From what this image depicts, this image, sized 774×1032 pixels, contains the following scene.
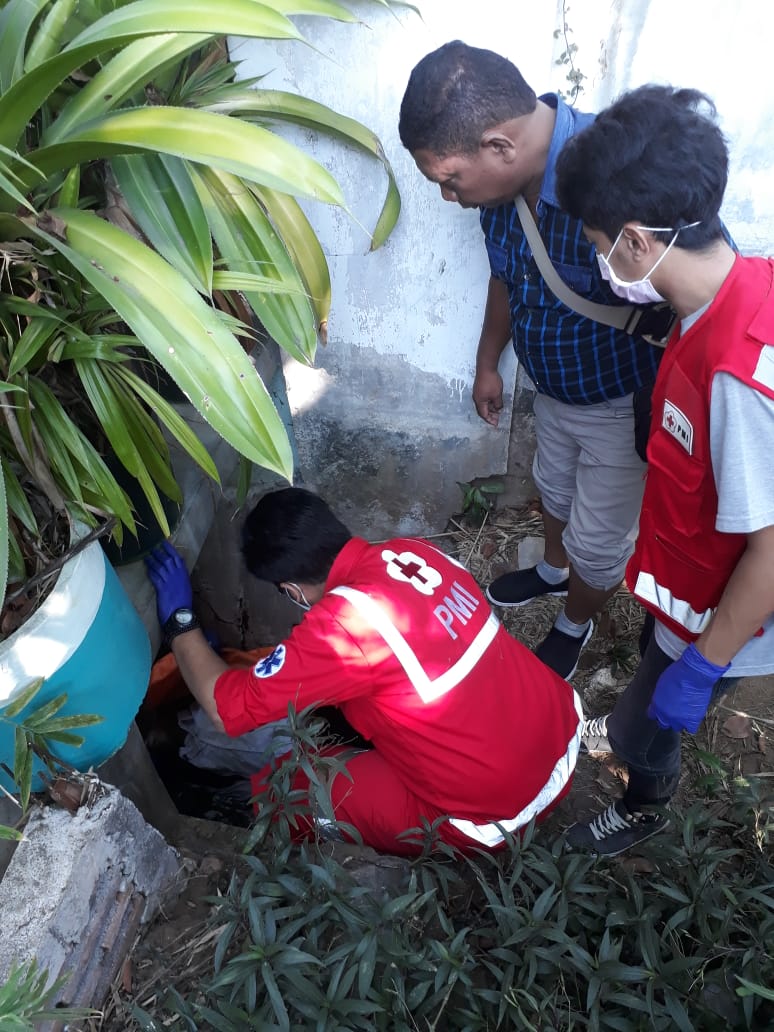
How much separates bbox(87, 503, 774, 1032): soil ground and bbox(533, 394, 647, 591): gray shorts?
399 mm

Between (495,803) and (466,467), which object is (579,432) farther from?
(495,803)

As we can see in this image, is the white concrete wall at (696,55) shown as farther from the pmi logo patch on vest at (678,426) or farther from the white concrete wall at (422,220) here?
the pmi logo patch on vest at (678,426)

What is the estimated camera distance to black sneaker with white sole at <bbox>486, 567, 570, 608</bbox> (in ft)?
8.94

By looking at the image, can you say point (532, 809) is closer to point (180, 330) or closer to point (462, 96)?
point (180, 330)

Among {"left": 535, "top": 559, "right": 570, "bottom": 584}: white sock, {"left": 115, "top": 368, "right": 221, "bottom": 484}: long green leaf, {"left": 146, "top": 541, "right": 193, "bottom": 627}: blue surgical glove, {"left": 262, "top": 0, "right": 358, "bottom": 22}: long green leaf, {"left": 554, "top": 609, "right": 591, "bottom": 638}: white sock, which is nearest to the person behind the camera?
{"left": 262, "top": 0, "right": 358, "bottom": 22}: long green leaf

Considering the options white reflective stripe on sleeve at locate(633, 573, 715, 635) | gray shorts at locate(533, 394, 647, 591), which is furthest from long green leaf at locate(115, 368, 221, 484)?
gray shorts at locate(533, 394, 647, 591)

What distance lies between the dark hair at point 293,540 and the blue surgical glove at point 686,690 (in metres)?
0.74

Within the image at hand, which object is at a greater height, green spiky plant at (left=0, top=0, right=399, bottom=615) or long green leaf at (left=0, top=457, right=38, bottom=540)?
green spiky plant at (left=0, top=0, right=399, bottom=615)

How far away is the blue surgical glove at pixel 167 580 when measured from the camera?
6.48 ft

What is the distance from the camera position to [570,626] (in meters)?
2.51

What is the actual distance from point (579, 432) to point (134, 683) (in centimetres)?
128

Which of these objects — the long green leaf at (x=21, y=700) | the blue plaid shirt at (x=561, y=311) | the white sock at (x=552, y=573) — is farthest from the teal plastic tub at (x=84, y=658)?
the white sock at (x=552, y=573)

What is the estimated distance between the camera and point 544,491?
2.44m

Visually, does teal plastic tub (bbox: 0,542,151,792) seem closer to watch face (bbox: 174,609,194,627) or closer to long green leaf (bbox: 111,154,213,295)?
watch face (bbox: 174,609,194,627)
